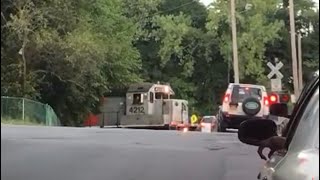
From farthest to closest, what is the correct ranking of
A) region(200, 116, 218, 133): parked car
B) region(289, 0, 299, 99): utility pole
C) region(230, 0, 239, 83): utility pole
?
region(200, 116, 218, 133): parked car < region(230, 0, 239, 83): utility pole < region(289, 0, 299, 99): utility pole

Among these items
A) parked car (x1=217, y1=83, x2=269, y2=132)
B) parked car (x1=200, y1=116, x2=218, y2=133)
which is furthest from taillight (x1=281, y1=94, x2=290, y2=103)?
parked car (x1=200, y1=116, x2=218, y2=133)

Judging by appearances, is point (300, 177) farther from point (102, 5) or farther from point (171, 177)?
point (171, 177)

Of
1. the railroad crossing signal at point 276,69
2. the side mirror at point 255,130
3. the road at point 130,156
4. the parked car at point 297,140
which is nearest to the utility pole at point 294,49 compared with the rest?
the parked car at point 297,140

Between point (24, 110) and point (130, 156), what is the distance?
749 cm

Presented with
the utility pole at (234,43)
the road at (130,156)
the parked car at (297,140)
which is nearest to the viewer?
the parked car at (297,140)

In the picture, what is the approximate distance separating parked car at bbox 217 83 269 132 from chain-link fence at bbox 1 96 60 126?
149cm

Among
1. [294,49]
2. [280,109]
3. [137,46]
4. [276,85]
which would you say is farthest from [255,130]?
[137,46]

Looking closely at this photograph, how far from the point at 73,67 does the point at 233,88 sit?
1.38 m

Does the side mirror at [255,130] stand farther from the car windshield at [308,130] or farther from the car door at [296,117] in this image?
the car windshield at [308,130]

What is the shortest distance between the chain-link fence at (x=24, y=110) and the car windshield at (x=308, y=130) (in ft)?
3.88

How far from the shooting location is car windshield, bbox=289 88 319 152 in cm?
271

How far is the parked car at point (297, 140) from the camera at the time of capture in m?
2.61

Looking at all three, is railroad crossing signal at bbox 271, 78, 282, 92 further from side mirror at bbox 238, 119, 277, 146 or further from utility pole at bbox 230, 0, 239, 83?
side mirror at bbox 238, 119, 277, 146

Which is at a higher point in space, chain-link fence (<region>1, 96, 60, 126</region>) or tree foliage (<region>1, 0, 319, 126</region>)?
tree foliage (<region>1, 0, 319, 126</region>)
